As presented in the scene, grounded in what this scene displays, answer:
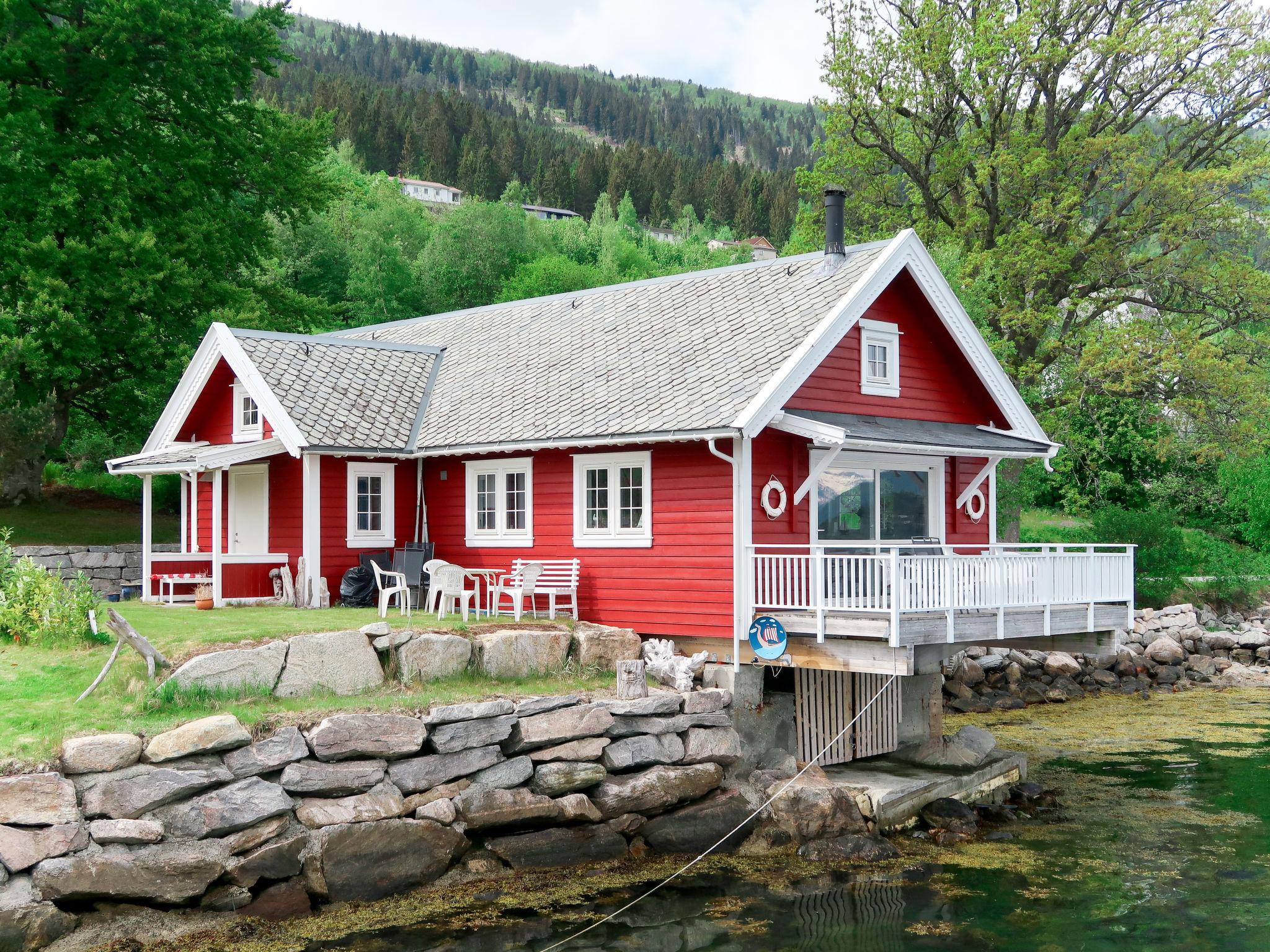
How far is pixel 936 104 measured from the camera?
32.1 metres

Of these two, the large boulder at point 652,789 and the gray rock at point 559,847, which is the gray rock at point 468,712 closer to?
the gray rock at point 559,847

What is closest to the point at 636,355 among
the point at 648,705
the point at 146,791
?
the point at 648,705

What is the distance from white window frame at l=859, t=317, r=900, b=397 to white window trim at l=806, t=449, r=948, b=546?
995 millimetres

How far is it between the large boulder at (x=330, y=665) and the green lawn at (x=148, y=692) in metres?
0.16

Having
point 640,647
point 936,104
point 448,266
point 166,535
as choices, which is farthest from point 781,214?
point 640,647

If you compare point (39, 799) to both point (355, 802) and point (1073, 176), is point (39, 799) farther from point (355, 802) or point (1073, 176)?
point (1073, 176)

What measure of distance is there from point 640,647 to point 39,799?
7745 mm

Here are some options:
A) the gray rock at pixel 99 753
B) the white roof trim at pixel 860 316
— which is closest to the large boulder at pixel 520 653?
the white roof trim at pixel 860 316

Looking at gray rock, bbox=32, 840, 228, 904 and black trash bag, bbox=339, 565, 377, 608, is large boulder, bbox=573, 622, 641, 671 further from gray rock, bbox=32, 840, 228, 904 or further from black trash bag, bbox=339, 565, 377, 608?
gray rock, bbox=32, 840, 228, 904

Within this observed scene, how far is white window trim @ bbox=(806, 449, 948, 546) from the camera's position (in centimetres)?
1727

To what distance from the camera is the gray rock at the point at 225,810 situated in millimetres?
12188

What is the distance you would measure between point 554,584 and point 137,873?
7.70m

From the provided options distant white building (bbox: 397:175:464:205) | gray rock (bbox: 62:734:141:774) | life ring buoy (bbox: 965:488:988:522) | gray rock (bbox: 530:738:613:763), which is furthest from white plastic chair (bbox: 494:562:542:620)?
distant white building (bbox: 397:175:464:205)

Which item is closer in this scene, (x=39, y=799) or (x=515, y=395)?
(x=39, y=799)
